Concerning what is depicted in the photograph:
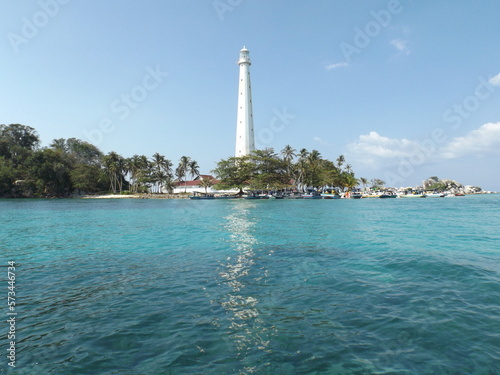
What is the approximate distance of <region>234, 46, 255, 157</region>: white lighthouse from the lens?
85.2 metres

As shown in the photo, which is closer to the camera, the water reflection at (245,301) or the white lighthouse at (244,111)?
the water reflection at (245,301)

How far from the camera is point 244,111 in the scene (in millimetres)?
85938

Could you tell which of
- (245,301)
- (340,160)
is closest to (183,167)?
(340,160)

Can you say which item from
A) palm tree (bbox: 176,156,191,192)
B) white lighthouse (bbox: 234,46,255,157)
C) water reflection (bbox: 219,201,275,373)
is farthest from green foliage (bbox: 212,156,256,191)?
water reflection (bbox: 219,201,275,373)

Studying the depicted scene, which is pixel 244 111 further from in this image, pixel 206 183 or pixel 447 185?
pixel 447 185

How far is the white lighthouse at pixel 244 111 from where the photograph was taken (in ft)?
279

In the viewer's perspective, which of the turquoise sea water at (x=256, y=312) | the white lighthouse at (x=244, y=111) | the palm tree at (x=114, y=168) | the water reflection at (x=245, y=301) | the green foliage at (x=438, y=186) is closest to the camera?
the turquoise sea water at (x=256, y=312)

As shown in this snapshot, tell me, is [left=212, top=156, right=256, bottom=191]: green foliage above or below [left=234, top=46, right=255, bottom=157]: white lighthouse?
below

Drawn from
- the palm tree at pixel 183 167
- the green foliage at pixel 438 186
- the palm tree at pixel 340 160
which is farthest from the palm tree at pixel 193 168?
the green foliage at pixel 438 186

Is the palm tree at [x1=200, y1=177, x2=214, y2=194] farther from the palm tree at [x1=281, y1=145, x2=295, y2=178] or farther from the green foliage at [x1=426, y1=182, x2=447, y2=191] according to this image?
the green foliage at [x1=426, y1=182, x2=447, y2=191]

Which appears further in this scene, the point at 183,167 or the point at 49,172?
the point at 183,167

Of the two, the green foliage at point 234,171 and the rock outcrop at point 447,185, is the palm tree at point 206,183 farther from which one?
the rock outcrop at point 447,185

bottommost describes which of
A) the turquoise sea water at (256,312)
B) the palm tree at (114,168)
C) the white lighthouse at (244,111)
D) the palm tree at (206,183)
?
the turquoise sea water at (256,312)

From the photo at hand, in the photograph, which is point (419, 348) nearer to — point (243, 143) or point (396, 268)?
point (396, 268)
